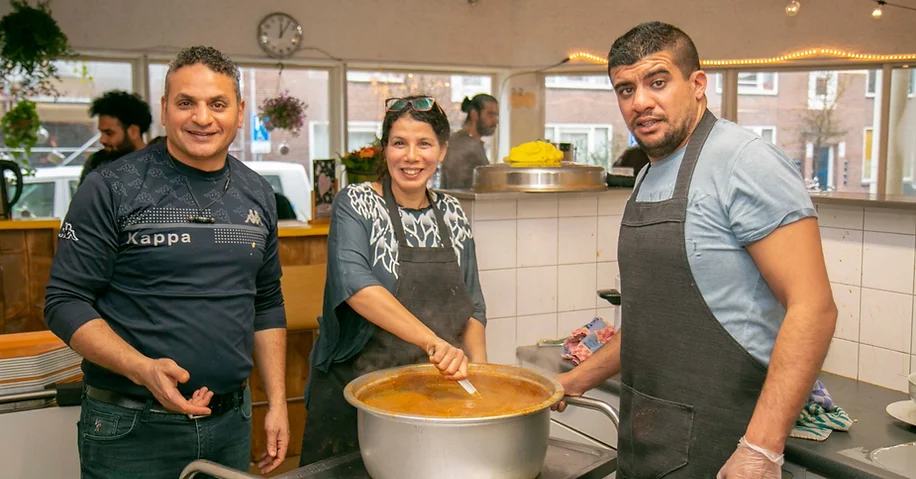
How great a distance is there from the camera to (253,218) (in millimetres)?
1963

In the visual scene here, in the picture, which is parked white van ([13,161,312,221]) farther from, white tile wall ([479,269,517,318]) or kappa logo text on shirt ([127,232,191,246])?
kappa logo text on shirt ([127,232,191,246])

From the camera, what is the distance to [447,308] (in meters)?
2.34

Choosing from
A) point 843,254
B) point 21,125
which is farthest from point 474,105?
point 843,254

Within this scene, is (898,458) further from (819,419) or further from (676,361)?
(676,361)

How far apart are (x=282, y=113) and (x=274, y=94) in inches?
12.7

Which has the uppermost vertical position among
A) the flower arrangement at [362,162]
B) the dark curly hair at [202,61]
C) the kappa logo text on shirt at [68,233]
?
the dark curly hair at [202,61]

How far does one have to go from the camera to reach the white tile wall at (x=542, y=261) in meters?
3.29

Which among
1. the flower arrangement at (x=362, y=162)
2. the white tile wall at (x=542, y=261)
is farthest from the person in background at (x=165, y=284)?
the flower arrangement at (x=362, y=162)

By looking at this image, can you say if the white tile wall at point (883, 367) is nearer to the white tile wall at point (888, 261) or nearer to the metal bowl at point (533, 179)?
the white tile wall at point (888, 261)

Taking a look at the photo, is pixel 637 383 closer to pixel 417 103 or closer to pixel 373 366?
pixel 373 366

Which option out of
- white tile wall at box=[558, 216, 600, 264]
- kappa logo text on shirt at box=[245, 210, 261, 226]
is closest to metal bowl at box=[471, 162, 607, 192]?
white tile wall at box=[558, 216, 600, 264]

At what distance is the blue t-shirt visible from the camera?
4.91 feet

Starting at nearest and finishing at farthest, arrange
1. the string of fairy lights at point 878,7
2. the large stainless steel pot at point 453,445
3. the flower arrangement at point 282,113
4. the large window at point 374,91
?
the large stainless steel pot at point 453,445 → the string of fairy lights at point 878,7 → the flower arrangement at point 282,113 → the large window at point 374,91

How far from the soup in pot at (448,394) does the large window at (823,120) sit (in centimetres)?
583
